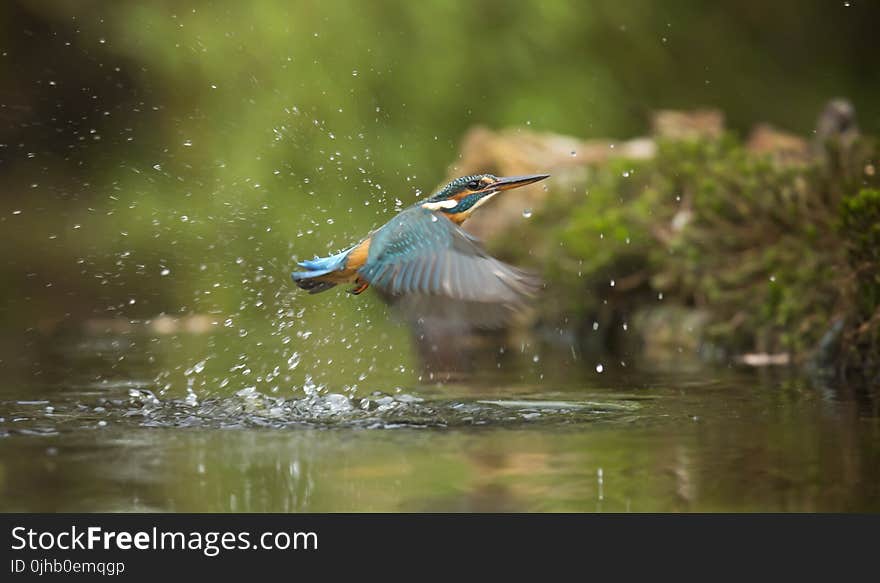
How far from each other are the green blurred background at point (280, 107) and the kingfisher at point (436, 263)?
8637 mm

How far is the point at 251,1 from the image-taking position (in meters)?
17.0

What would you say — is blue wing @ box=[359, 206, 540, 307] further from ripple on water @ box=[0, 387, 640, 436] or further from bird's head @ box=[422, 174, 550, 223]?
ripple on water @ box=[0, 387, 640, 436]

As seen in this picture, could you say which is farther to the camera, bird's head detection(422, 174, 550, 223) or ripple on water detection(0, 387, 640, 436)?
bird's head detection(422, 174, 550, 223)

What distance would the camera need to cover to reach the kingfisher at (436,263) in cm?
543

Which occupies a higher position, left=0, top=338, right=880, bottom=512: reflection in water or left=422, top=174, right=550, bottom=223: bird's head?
left=422, top=174, right=550, bottom=223: bird's head

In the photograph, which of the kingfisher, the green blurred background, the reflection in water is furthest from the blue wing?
the green blurred background

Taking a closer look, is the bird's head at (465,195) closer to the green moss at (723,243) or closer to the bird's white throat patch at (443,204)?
the bird's white throat patch at (443,204)

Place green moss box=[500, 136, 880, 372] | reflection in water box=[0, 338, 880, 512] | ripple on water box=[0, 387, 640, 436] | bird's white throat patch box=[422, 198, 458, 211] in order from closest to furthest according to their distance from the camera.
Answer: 1. reflection in water box=[0, 338, 880, 512]
2. ripple on water box=[0, 387, 640, 436]
3. bird's white throat patch box=[422, 198, 458, 211]
4. green moss box=[500, 136, 880, 372]

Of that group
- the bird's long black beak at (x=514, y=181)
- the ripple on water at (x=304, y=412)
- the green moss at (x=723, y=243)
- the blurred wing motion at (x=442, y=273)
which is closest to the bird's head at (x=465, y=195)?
the bird's long black beak at (x=514, y=181)

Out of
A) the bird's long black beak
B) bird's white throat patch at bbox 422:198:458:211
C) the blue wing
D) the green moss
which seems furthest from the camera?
the green moss

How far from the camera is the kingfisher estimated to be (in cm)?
543

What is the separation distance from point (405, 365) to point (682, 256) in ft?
7.97
